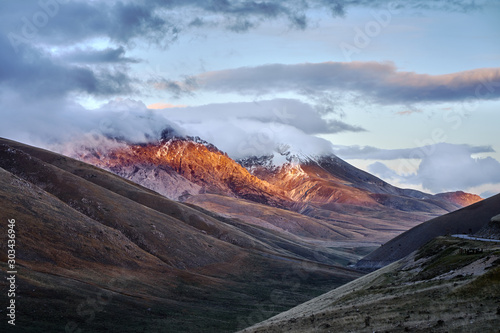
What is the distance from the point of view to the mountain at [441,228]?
429ft

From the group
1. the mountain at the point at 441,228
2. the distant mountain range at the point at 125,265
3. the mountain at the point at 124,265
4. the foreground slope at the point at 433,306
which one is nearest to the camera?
the foreground slope at the point at 433,306

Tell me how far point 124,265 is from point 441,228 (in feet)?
289

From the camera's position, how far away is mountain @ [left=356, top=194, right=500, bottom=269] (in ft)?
429

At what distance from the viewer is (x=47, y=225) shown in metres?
91.6

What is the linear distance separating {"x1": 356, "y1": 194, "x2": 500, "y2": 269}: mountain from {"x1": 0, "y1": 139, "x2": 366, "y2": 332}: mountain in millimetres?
12769

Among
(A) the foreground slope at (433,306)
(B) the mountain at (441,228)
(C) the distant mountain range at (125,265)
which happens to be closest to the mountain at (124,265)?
(C) the distant mountain range at (125,265)

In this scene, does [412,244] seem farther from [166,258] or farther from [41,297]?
[41,297]

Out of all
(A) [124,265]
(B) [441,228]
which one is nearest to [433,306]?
(A) [124,265]

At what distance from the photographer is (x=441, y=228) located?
139 meters

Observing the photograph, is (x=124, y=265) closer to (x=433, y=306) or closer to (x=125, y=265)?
(x=125, y=265)

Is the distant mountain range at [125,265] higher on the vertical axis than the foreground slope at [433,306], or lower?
higher

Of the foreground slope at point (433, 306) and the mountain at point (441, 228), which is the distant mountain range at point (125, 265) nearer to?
the mountain at point (441, 228)

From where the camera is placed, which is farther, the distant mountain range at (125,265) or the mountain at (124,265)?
the distant mountain range at (125,265)

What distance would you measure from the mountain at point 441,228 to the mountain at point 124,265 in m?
12.8
